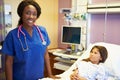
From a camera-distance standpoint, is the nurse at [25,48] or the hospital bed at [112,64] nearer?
the nurse at [25,48]

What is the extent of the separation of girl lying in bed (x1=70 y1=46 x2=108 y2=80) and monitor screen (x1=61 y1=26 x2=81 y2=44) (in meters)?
0.91

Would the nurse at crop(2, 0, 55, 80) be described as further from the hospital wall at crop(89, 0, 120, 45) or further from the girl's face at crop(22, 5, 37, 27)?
the hospital wall at crop(89, 0, 120, 45)

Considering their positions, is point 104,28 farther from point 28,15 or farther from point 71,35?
point 28,15

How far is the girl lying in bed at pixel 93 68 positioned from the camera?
1.72 metres

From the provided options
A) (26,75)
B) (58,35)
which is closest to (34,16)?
(26,75)

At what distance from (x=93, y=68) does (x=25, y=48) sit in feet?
2.50

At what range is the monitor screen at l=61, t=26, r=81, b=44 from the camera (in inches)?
109

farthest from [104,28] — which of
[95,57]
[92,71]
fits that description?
[92,71]

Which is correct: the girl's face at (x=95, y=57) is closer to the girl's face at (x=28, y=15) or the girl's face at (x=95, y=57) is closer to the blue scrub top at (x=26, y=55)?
the blue scrub top at (x=26, y=55)

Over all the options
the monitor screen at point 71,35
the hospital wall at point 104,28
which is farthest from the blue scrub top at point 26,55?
the hospital wall at point 104,28

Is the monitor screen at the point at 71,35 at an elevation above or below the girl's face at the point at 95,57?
above

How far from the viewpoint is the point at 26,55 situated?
1.43 m

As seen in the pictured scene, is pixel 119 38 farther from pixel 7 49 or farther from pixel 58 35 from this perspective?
pixel 7 49

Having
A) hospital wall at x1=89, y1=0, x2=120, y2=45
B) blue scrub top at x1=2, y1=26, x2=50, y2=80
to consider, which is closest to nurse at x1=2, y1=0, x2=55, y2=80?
blue scrub top at x1=2, y1=26, x2=50, y2=80
